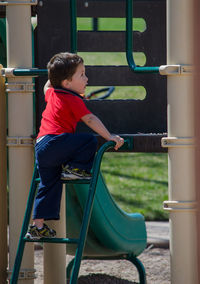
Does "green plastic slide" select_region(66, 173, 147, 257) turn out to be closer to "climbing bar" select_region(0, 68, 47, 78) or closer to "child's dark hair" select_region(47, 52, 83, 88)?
"climbing bar" select_region(0, 68, 47, 78)

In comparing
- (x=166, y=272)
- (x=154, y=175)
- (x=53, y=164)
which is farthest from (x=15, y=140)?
(x=154, y=175)

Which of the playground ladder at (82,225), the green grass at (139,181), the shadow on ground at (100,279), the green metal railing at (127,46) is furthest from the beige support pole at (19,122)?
the green grass at (139,181)

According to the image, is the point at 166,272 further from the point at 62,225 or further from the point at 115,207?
the point at 62,225

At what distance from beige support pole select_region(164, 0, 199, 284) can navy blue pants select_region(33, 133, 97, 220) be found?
46 cm

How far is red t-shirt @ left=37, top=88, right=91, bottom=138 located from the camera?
3.72m

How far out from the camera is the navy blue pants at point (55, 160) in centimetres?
374

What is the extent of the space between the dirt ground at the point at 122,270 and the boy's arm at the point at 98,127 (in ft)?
6.54

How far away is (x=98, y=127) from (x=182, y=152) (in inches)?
18.1

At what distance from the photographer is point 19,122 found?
168 inches

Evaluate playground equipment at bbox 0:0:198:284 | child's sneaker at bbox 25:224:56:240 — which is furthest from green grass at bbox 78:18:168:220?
child's sneaker at bbox 25:224:56:240

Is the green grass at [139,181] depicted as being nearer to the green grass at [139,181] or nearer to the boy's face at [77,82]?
the green grass at [139,181]

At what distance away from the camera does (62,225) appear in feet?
14.4

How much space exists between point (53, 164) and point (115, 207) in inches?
62.9

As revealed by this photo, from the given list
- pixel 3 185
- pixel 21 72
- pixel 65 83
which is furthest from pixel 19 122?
pixel 65 83
